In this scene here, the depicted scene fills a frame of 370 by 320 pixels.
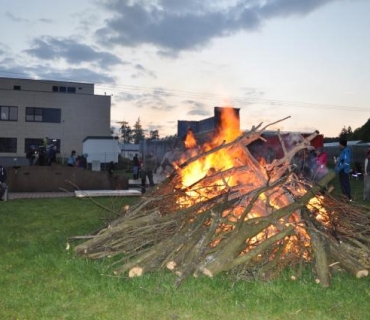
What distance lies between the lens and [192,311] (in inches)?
163

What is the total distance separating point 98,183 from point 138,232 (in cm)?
1219

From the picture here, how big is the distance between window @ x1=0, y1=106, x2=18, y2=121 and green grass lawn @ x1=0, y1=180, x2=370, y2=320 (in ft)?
139

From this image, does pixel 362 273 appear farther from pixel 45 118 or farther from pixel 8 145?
pixel 8 145

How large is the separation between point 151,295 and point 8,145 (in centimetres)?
4458

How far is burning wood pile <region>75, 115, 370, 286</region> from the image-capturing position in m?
5.24

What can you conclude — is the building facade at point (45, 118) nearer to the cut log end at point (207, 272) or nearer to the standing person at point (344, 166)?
the standing person at point (344, 166)

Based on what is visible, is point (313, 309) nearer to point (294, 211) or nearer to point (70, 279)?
point (294, 211)

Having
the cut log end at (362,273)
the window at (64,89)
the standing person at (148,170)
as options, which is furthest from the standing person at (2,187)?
the window at (64,89)

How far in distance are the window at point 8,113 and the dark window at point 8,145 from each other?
7.29 feet

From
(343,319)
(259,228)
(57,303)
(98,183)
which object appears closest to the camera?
(343,319)

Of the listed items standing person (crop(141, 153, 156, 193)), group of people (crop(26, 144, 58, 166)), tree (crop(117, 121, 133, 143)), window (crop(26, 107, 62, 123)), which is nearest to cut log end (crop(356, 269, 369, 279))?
standing person (crop(141, 153, 156, 193))

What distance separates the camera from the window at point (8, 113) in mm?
45125

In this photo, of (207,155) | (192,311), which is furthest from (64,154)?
(192,311)

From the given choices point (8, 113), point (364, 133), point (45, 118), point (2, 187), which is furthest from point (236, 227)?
point (364, 133)
